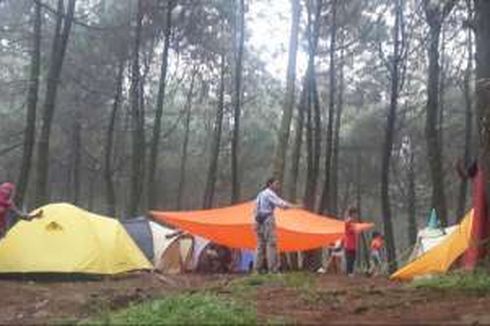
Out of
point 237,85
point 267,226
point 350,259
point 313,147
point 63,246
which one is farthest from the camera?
point 313,147

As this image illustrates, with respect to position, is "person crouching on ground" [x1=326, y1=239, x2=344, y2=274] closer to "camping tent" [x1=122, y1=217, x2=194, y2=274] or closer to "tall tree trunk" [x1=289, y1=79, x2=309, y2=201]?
"tall tree trunk" [x1=289, y1=79, x2=309, y2=201]

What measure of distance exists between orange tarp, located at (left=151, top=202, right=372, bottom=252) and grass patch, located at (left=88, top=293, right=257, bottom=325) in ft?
31.1

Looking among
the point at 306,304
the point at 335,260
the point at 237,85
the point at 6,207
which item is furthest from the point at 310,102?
the point at 306,304

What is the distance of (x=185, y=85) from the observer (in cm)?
3778

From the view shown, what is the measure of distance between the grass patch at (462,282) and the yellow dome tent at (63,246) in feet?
19.4

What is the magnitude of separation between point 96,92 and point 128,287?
1784 cm

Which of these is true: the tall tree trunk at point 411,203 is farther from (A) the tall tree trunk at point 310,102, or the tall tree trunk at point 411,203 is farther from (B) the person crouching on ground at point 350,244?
(B) the person crouching on ground at point 350,244

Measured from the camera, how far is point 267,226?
48.9 ft

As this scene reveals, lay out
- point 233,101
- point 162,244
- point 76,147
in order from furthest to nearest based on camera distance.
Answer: point 233,101, point 76,147, point 162,244

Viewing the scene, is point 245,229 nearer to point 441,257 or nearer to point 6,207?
point 441,257

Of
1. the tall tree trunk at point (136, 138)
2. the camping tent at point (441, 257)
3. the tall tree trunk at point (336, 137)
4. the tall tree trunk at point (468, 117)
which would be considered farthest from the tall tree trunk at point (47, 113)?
the tall tree trunk at point (336, 137)

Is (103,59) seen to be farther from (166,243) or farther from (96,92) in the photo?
(166,243)

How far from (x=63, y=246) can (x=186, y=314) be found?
7.39 metres

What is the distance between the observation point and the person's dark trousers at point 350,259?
17219mm
